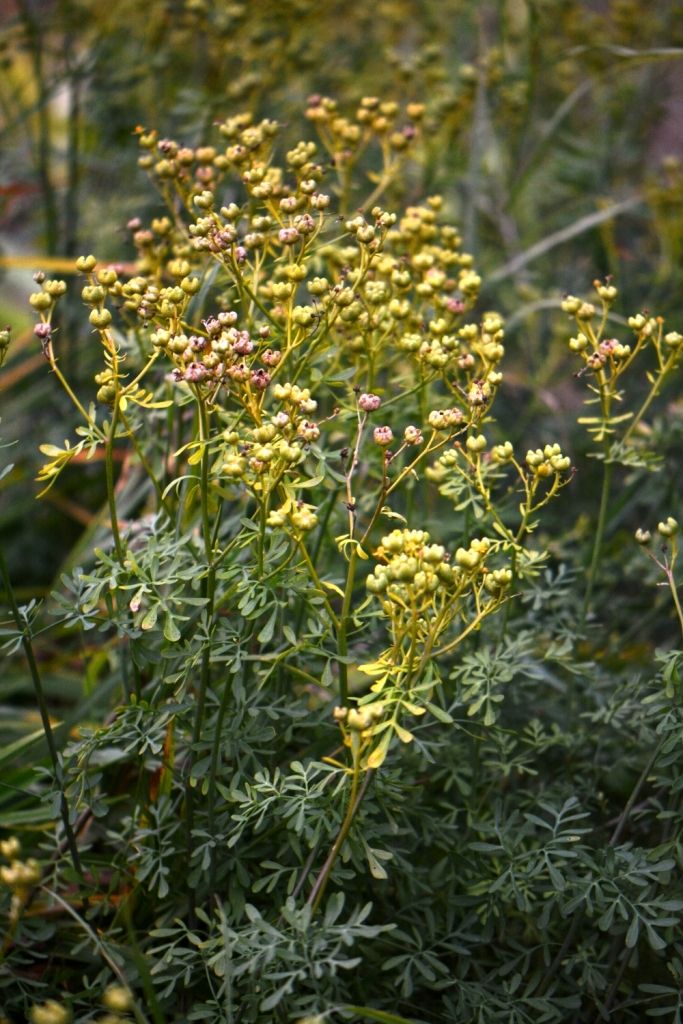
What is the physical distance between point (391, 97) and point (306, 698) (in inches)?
83.4

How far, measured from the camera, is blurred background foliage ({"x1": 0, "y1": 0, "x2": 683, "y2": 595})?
7.92 feet

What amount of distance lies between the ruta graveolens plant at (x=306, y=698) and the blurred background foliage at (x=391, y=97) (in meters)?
0.89

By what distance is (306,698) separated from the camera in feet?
4.82

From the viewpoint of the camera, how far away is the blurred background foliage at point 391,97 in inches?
Answer: 95.0

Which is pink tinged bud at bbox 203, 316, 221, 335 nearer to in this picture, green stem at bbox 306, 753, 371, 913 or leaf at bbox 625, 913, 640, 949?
green stem at bbox 306, 753, 371, 913

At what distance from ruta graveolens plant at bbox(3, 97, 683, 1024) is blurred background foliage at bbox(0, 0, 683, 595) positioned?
893 millimetres

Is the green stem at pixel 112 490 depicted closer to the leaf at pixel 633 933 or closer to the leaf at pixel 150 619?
the leaf at pixel 150 619

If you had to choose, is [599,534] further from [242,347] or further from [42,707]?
[42,707]

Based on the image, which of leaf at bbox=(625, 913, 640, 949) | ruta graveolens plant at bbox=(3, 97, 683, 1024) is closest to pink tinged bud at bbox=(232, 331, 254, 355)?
ruta graveolens plant at bbox=(3, 97, 683, 1024)

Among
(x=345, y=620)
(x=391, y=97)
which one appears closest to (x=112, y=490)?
(x=345, y=620)

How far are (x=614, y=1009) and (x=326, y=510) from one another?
0.72m

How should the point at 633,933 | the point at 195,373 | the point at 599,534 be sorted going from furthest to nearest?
the point at 599,534, the point at 633,933, the point at 195,373

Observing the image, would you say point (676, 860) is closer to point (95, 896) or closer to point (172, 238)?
point (95, 896)

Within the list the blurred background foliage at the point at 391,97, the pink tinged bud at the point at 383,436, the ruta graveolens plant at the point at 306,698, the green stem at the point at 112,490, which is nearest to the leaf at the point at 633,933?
the ruta graveolens plant at the point at 306,698
